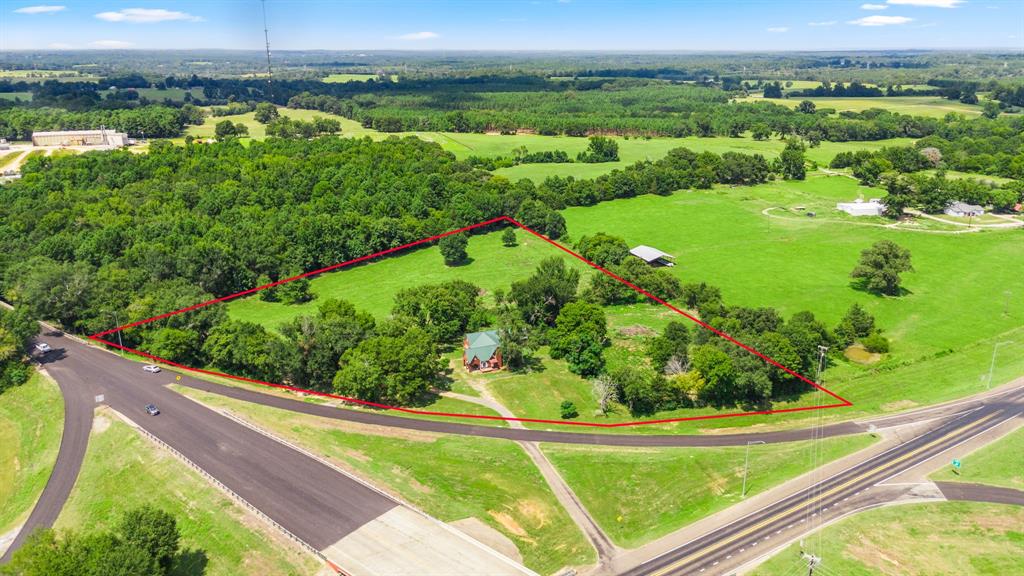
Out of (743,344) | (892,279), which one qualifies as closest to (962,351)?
(892,279)

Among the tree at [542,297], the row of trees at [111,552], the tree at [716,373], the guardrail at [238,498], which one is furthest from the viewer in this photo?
the tree at [542,297]

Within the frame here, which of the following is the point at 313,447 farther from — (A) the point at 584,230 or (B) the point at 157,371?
(A) the point at 584,230

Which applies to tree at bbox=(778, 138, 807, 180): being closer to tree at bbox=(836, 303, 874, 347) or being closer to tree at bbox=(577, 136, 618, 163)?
tree at bbox=(577, 136, 618, 163)

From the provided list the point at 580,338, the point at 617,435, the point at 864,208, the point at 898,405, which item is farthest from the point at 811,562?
the point at 864,208

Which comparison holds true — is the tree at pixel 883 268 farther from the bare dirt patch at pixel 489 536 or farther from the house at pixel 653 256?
the bare dirt patch at pixel 489 536

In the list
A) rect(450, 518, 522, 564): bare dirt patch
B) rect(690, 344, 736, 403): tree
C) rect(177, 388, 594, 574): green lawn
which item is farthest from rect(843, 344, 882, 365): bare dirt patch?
rect(450, 518, 522, 564): bare dirt patch

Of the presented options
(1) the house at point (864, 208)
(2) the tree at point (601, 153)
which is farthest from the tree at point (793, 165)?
(2) the tree at point (601, 153)

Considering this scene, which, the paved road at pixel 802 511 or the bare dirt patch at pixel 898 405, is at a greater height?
the bare dirt patch at pixel 898 405
